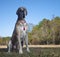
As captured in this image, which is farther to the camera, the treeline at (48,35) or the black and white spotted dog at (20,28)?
the treeline at (48,35)

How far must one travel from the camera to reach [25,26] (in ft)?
29.2

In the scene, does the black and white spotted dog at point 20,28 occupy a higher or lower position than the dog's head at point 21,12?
lower

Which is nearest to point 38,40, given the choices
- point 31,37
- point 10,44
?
point 31,37

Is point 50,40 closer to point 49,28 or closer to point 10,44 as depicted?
point 49,28

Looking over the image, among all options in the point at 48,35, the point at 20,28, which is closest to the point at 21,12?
the point at 20,28

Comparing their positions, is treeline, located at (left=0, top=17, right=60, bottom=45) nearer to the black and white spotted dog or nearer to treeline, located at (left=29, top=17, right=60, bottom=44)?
treeline, located at (left=29, top=17, right=60, bottom=44)

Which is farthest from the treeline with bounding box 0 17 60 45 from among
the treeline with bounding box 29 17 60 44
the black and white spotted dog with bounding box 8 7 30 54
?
the black and white spotted dog with bounding box 8 7 30 54

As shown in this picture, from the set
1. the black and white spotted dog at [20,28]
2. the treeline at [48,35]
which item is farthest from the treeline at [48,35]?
the black and white spotted dog at [20,28]

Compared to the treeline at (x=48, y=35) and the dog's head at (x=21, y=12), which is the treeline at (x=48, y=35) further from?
the dog's head at (x=21, y=12)

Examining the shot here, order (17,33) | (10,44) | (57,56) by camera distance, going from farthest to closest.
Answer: (10,44)
(17,33)
(57,56)

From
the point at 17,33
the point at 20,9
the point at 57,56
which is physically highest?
the point at 20,9

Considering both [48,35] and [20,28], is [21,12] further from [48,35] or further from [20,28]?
[48,35]

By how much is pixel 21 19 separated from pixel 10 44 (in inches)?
46.3

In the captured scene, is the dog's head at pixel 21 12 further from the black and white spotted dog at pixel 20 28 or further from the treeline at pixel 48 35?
the treeline at pixel 48 35
